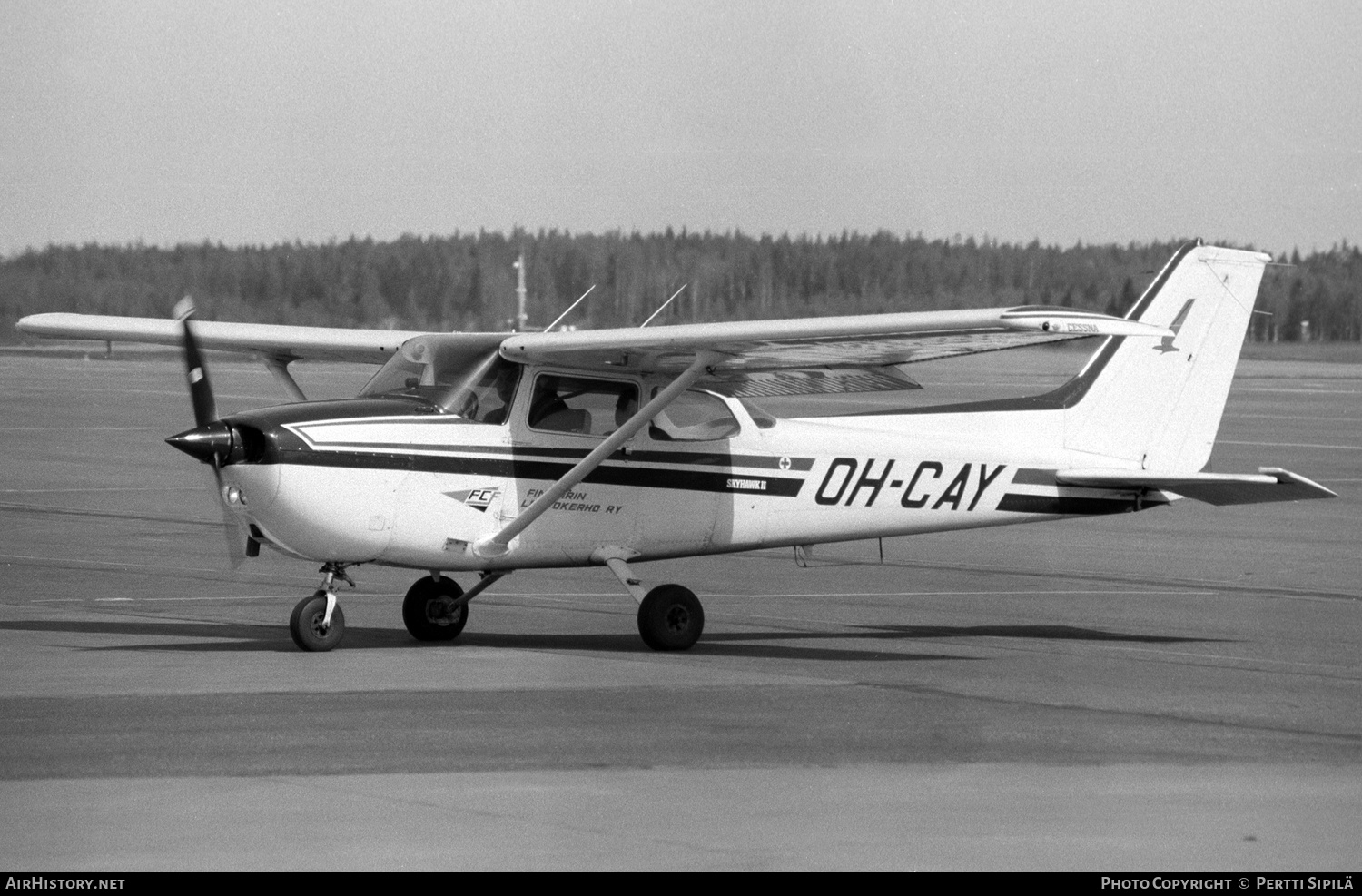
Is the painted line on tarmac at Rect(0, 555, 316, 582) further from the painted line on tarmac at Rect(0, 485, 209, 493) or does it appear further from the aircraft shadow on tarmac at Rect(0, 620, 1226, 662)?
the painted line on tarmac at Rect(0, 485, 209, 493)

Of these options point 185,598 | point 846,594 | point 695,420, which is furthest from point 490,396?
point 846,594

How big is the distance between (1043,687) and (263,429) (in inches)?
189

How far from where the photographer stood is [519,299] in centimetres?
4606

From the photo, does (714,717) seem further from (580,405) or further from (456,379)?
(456,379)

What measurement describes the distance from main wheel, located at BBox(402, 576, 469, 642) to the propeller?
131 centimetres

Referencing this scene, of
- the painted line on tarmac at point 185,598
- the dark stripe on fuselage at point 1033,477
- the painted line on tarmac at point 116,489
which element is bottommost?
the painted line on tarmac at point 116,489

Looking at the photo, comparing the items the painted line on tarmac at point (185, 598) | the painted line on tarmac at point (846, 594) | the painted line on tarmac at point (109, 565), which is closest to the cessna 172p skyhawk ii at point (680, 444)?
the painted line on tarmac at point (185, 598)

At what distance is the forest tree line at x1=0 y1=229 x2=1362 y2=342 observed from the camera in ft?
116

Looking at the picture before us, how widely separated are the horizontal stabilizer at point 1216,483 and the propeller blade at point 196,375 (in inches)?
232

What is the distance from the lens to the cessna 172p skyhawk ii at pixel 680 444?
11.7 metres

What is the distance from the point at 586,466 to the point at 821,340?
5.73 ft

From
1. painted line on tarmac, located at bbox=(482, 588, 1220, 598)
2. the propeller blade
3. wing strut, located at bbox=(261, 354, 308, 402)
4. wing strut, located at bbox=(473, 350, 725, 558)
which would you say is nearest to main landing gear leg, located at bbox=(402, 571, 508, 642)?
wing strut, located at bbox=(473, 350, 725, 558)

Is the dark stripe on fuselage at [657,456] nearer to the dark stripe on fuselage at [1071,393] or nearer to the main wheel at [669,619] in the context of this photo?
the main wheel at [669,619]

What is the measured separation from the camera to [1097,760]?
8633 mm
